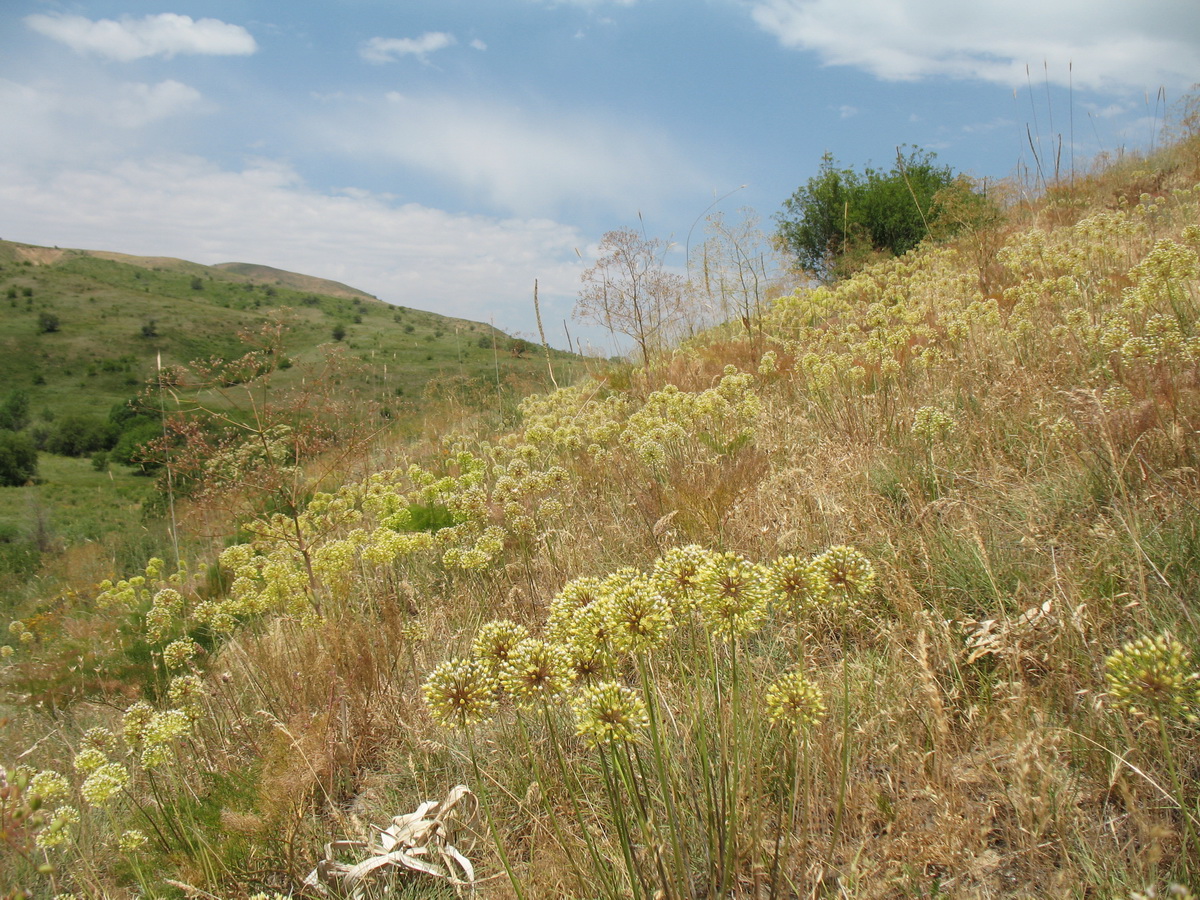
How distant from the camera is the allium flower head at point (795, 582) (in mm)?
1465

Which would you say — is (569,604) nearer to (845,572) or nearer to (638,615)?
(638,615)

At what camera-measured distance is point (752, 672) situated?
5.82 ft


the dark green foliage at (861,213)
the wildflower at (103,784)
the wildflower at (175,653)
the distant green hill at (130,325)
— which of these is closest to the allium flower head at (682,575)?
the wildflower at (103,784)

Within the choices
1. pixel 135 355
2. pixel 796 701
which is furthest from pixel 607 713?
pixel 135 355

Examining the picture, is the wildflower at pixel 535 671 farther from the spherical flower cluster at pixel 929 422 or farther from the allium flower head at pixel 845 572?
the spherical flower cluster at pixel 929 422

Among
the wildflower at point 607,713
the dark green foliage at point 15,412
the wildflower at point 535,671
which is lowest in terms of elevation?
the wildflower at point 607,713

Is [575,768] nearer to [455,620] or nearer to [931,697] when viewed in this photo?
[931,697]

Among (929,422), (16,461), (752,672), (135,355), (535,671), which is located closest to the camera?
(535,671)

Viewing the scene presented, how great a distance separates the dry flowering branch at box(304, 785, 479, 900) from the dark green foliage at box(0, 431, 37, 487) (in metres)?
58.2

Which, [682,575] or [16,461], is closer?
[682,575]

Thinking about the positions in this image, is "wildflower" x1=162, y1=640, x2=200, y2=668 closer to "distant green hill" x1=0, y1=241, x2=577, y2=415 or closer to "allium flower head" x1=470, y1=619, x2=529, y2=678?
"allium flower head" x1=470, y1=619, x2=529, y2=678

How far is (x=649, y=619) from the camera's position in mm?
1367

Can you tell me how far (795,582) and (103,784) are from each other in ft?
8.20

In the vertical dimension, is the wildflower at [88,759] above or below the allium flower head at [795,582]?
below
